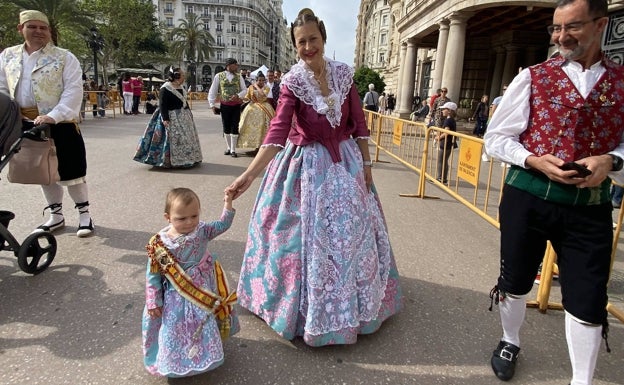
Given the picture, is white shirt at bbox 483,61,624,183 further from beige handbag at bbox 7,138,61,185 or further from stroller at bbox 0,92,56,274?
beige handbag at bbox 7,138,61,185

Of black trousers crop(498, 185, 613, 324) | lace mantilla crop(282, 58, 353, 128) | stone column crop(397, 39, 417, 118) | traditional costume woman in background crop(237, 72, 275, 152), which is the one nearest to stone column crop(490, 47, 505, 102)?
stone column crop(397, 39, 417, 118)

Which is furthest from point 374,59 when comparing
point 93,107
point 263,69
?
point 263,69

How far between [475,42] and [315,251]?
1025 inches

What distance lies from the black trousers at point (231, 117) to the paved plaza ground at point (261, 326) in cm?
477

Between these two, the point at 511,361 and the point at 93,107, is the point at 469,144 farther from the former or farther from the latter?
the point at 93,107

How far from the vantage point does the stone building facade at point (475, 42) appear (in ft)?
49.5

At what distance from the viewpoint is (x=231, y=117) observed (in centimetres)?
935

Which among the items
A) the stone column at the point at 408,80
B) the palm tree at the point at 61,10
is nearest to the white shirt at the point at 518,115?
the stone column at the point at 408,80

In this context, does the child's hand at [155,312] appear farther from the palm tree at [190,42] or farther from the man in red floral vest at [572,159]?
the palm tree at [190,42]

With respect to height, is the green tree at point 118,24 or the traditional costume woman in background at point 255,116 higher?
the green tree at point 118,24

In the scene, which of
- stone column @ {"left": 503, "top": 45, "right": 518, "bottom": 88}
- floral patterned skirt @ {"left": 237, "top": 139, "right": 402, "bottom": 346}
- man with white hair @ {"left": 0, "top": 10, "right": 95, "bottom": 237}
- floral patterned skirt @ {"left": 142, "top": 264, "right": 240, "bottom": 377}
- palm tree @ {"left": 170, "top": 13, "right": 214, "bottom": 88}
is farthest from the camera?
palm tree @ {"left": 170, "top": 13, "right": 214, "bottom": 88}

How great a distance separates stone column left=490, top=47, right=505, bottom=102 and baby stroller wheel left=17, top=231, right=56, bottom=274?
24088mm

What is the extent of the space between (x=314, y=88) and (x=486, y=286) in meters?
2.26

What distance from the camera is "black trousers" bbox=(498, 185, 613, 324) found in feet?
6.29
